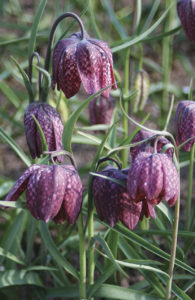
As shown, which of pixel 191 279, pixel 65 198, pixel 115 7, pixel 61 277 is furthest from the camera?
pixel 115 7

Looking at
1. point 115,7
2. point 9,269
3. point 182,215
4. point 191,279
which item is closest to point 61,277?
point 9,269

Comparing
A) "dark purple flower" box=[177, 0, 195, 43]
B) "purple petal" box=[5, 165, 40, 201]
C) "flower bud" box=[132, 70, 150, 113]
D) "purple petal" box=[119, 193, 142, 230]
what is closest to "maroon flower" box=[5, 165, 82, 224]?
"purple petal" box=[5, 165, 40, 201]

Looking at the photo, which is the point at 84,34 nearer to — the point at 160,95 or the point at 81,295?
the point at 81,295

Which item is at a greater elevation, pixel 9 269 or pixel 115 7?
pixel 115 7

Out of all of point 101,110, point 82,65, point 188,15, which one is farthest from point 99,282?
point 188,15

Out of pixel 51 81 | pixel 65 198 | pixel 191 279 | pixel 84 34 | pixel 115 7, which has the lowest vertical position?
pixel 191 279

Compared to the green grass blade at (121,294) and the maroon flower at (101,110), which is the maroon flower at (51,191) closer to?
the green grass blade at (121,294)

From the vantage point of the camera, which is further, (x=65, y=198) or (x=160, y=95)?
(x=160, y=95)

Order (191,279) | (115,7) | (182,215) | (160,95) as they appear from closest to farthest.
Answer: (191,279) < (182,215) < (160,95) < (115,7)

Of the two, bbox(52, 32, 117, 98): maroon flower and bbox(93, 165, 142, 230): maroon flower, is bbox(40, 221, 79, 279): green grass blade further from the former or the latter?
bbox(52, 32, 117, 98): maroon flower
